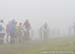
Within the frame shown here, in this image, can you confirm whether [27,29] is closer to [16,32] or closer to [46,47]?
[16,32]

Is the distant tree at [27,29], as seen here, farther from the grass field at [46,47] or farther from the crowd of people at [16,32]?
the grass field at [46,47]

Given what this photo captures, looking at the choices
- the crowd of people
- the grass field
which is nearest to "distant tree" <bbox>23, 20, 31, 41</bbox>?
the crowd of people

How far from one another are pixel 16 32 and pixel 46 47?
53 centimetres

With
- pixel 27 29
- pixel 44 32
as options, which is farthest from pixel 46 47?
pixel 27 29

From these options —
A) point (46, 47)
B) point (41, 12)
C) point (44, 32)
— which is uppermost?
point (41, 12)

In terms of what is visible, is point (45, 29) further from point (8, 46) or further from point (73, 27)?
point (8, 46)

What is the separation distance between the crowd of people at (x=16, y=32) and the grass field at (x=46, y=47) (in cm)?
10

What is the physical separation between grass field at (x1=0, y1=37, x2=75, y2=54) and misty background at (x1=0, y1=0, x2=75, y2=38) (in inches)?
6.9

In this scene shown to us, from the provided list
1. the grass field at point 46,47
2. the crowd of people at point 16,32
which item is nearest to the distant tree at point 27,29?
the crowd of people at point 16,32

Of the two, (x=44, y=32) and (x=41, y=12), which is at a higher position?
(x=41, y=12)

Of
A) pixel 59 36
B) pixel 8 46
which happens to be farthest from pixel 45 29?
pixel 8 46

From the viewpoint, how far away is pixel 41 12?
2465mm

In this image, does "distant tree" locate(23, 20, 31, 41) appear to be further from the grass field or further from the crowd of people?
the grass field

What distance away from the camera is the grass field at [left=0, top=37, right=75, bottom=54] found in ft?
8.03
